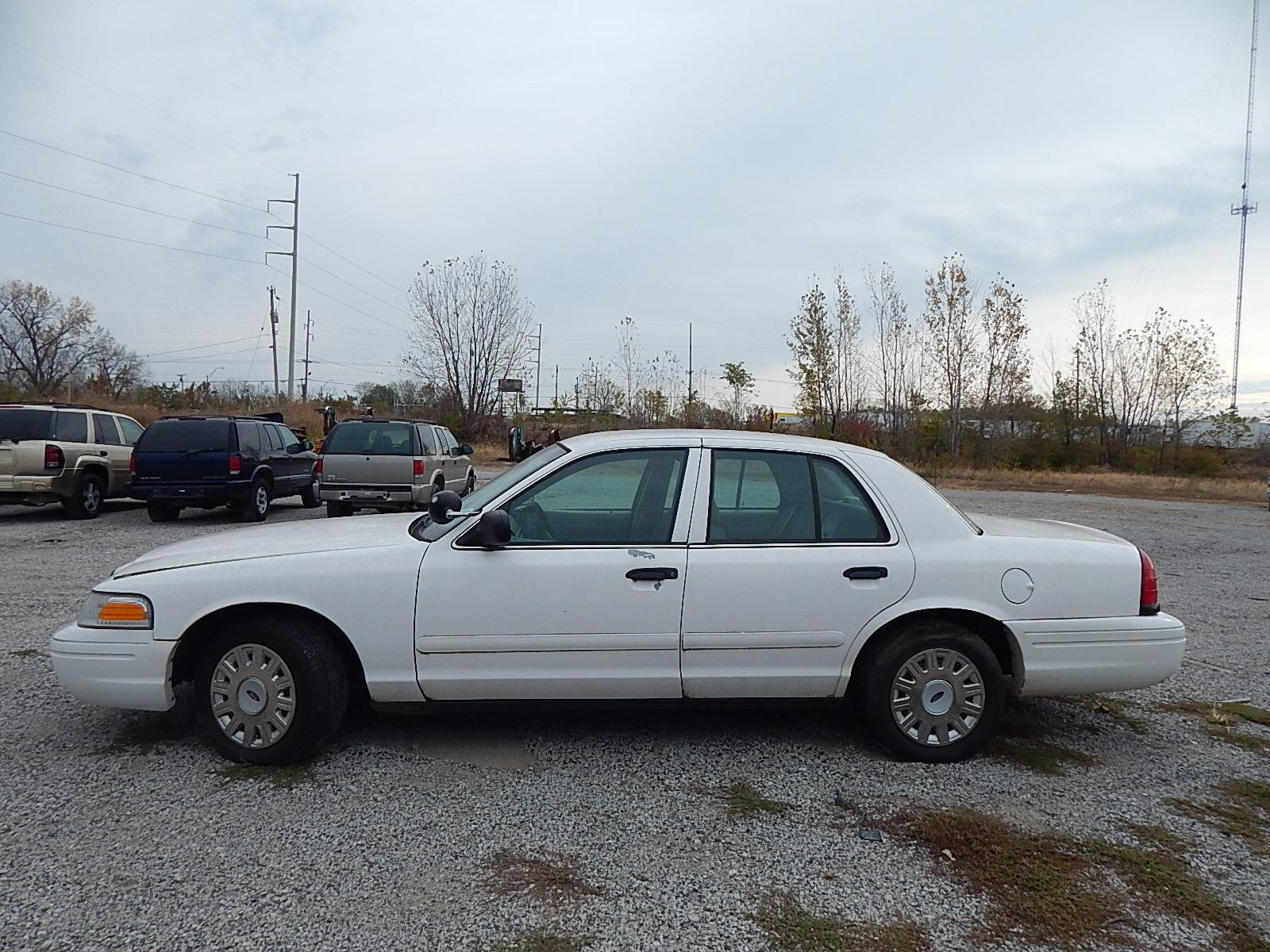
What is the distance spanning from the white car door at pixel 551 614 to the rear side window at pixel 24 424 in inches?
477

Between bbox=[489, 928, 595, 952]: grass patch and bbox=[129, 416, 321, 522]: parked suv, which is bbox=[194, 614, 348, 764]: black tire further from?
bbox=[129, 416, 321, 522]: parked suv

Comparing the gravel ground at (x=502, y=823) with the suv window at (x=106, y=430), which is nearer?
the gravel ground at (x=502, y=823)

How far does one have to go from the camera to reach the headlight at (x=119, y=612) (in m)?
3.92

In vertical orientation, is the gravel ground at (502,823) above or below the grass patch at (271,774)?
below

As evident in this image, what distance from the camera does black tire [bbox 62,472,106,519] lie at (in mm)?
13500

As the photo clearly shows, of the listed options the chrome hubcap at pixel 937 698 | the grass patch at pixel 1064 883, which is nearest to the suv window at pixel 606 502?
the chrome hubcap at pixel 937 698

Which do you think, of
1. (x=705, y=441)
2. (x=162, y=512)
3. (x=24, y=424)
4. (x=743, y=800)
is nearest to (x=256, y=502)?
(x=162, y=512)

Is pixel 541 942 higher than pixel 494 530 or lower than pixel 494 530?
lower

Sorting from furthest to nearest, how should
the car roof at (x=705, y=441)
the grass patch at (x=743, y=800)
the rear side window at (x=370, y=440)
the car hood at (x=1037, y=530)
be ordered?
the rear side window at (x=370, y=440) → the car hood at (x=1037, y=530) → the car roof at (x=705, y=441) → the grass patch at (x=743, y=800)

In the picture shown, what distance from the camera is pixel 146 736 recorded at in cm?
435

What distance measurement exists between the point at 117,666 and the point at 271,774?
868mm

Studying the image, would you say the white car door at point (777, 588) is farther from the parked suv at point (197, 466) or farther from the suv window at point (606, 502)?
the parked suv at point (197, 466)

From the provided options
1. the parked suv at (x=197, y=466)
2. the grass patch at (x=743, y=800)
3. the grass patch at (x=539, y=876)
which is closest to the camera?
the grass patch at (x=539, y=876)

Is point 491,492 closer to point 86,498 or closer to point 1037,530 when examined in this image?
point 1037,530
